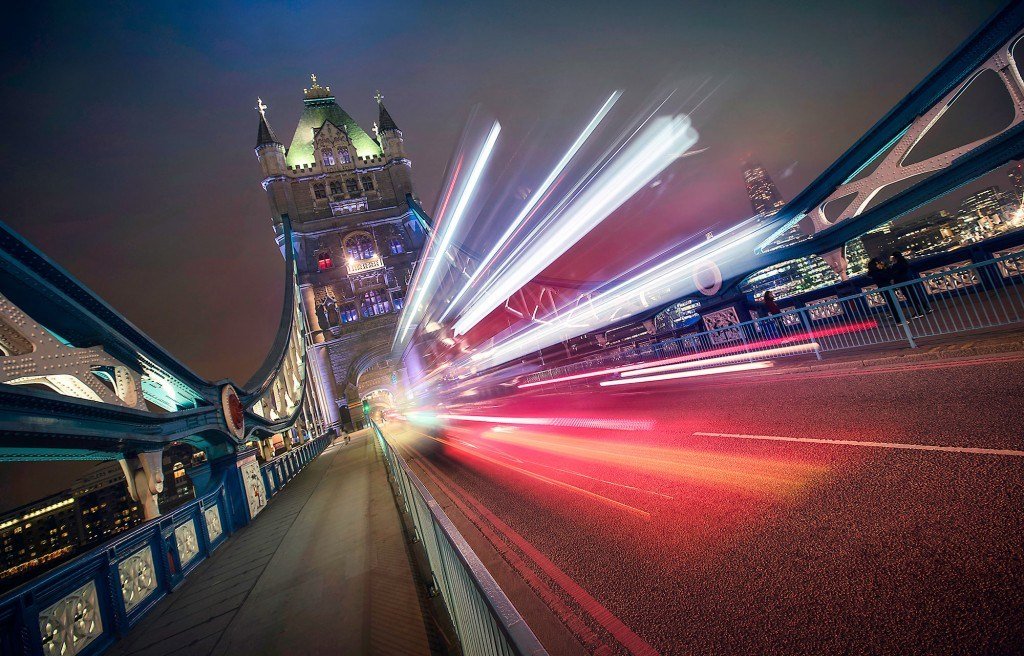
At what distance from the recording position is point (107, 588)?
15.4 ft

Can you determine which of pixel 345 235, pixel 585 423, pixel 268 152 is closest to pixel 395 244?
pixel 345 235

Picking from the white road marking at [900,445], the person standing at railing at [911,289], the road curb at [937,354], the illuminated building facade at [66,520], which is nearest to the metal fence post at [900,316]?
the road curb at [937,354]

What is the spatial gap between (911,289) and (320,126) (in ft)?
231

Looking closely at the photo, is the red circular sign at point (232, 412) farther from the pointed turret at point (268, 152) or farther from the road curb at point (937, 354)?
the pointed turret at point (268, 152)

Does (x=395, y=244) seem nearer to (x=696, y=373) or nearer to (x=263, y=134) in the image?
(x=263, y=134)

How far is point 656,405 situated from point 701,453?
459 centimetres

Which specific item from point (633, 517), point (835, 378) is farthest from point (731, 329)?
point (633, 517)

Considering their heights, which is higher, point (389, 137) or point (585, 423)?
point (389, 137)

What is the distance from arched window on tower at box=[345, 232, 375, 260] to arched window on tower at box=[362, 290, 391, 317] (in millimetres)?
5200

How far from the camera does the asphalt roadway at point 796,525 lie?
252 cm

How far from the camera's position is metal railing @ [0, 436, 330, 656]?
354 centimetres

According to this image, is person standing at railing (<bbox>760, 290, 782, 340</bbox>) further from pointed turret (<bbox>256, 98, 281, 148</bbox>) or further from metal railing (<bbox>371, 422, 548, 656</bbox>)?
pointed turret (<bbox>256, 98, 281, 148</bbox>)

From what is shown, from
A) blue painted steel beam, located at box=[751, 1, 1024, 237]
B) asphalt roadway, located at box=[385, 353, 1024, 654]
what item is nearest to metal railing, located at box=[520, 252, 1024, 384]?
asphalt roadway, located at box=[385, 353, 1024, 654]

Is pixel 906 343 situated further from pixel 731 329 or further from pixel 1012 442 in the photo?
pixel 1012 442
